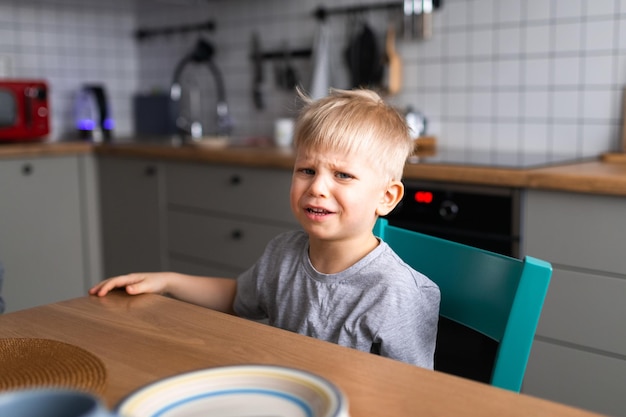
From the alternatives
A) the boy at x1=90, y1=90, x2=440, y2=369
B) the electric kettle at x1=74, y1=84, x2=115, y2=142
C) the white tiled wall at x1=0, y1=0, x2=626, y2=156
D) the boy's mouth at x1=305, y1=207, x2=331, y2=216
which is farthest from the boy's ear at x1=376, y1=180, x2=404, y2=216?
the electric kettle at x1=74, y1=84, x2=115, y2=142

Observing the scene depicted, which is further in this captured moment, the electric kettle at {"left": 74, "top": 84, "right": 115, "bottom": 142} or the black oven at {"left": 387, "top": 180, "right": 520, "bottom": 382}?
the electric kettle at {"left": 74, "top": 84, "right": 115, "bottom": 142}

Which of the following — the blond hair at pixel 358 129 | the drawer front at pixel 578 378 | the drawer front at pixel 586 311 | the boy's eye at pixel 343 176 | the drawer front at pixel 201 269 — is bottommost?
the drawer front at pixel 578 378

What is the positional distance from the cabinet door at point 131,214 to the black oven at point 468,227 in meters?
1.27

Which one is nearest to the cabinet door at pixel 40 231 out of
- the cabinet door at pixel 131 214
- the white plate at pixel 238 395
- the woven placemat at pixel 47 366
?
the cabinet door at pixel 131 214

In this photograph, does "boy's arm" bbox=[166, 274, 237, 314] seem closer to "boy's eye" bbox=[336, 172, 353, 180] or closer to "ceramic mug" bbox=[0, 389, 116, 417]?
"boy's eye" bbox=[336, 172, 353, 180]

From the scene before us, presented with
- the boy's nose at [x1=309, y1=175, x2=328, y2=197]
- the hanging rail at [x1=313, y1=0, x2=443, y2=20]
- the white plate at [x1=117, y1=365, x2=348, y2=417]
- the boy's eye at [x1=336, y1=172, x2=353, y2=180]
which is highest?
the hanging rail at [x1=313, y1=0, x2=443, y2=20]

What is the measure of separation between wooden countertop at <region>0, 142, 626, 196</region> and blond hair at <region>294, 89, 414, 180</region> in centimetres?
75

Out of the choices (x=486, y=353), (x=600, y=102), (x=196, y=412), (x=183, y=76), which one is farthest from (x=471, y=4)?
(x=196, y=412)

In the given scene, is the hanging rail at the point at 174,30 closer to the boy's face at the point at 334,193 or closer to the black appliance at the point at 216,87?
the black appliance at the point at 216,87

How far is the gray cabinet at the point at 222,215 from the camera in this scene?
2480 mm

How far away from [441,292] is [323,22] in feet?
7.04

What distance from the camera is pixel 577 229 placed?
1.76 metres

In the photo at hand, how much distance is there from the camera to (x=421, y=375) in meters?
0.67

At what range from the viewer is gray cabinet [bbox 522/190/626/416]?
170 cm
